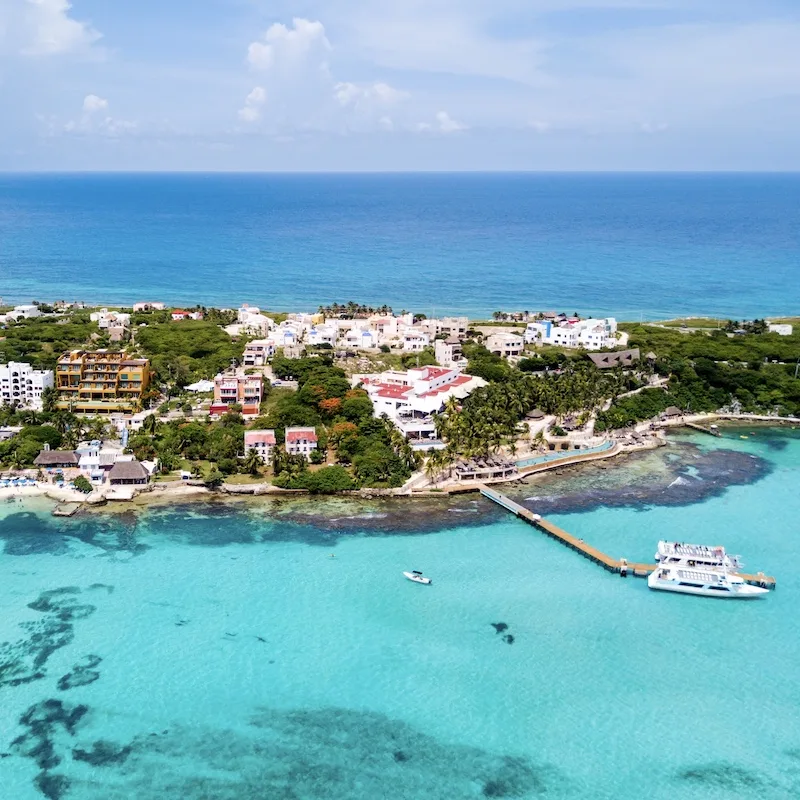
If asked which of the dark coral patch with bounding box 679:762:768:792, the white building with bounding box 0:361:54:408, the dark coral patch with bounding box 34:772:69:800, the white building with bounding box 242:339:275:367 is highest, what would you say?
the white building with bounding box 242:339:275:367

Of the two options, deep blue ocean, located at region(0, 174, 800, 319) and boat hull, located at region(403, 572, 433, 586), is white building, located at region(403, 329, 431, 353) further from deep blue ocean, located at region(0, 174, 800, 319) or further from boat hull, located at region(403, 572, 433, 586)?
boat hull, located at region(403, 572, 433, 586)

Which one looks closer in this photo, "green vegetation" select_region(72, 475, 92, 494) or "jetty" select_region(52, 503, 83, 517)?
"jetty" select_region(52, 503, 83, 517)

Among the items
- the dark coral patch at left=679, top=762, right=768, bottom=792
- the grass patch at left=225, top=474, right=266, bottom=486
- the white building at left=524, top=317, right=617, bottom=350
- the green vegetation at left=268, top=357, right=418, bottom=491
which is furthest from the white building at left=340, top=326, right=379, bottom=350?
the dark coral patch at left=679, top=762, right=768, bottom=792

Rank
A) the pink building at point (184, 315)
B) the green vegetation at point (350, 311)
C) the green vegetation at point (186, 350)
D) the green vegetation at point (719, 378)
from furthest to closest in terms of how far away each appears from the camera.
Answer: the green vegetation at point (350, 311)
the pink building at point (184, 315)
the green vegetation at point (186, 350)
the green vegetation at point (719, 378)

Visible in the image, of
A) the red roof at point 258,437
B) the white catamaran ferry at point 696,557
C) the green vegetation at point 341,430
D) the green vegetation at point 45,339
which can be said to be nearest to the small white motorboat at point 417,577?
the green vegetation at point 341,430

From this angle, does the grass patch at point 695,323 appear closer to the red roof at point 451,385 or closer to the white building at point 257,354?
the red roof at point 451,385

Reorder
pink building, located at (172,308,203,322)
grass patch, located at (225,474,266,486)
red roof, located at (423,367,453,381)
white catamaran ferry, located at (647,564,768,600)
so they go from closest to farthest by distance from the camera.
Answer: white catamaran ferry, located at (647,564,768,600), grass patch, located at (225,474,266,486), red roof, located at (423,367,453,381), pink building, located at (172,308,203,322)

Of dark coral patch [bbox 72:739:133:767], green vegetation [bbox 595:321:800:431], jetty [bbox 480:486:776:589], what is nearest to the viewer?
dark coral patch [bbox 72:739:133:767]

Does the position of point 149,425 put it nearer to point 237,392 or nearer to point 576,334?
point 237,392
